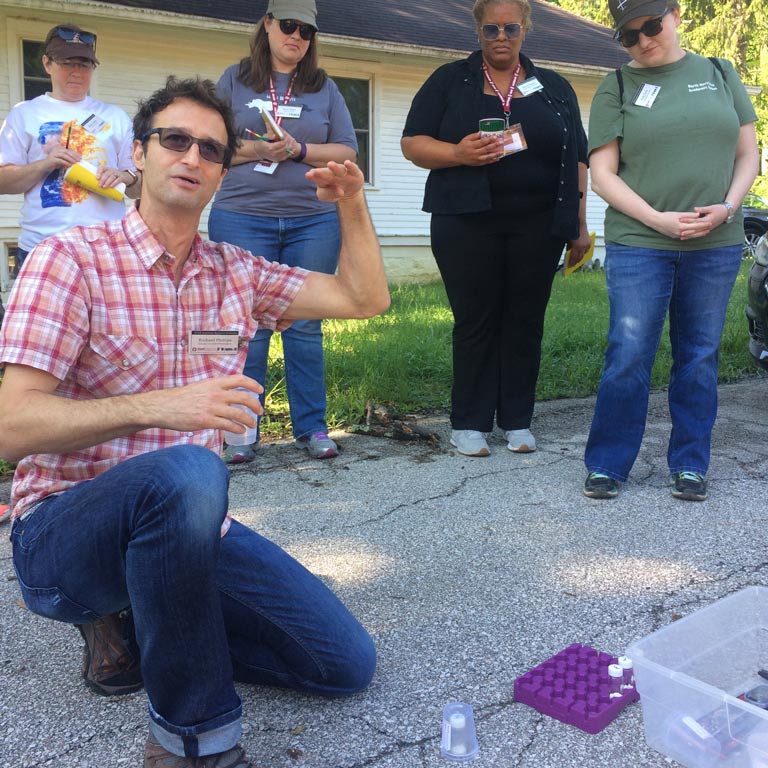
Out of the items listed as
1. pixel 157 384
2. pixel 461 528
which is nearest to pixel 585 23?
pixel 461 528

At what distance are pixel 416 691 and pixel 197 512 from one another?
0.97m

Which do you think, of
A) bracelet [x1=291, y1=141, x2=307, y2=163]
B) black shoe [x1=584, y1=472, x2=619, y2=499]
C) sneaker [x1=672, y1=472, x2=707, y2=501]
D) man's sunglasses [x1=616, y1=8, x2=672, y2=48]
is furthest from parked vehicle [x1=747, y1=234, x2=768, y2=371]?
bracelet [x1=291, y1=141, x2=307, y2=163]

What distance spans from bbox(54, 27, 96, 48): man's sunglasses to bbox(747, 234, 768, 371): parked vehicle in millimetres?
3840

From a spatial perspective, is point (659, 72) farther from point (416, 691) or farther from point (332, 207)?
point (416, 691)

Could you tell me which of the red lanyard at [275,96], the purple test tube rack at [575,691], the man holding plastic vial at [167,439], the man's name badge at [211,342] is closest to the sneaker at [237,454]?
the red lanyard at [275,96]

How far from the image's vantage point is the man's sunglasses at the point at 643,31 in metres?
3.79

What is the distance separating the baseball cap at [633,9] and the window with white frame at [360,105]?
31.9 ft

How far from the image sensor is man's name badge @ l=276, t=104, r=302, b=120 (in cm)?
457

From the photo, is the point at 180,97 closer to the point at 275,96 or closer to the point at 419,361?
the point at 275,96

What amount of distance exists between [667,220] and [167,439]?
2.52 metres

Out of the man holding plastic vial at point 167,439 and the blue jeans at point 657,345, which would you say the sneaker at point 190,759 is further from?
the blue jeans at point 657,345

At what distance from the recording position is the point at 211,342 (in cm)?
242

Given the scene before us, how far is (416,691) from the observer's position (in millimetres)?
2537

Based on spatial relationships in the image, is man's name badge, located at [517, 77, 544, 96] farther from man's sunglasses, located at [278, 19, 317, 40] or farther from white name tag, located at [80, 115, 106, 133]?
white name tag, located at [80, 115, 106, 133]
